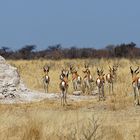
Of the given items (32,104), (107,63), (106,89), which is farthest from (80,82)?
(107,63)

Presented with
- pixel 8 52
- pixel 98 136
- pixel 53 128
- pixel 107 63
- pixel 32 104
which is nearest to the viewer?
pixel 98 136

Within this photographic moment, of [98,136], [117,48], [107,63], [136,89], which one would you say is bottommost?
[98,136]

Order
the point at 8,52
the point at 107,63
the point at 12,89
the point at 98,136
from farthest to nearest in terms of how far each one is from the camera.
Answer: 1. the point at 8,52
2. the point at 107,63
3. the point at 12,89
4. the point at 98,136

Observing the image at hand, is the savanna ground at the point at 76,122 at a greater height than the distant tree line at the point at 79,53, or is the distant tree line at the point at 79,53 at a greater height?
the distant tree line at the point at 79,53

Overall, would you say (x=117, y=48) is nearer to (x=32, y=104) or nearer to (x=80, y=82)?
(x=80, y=82)

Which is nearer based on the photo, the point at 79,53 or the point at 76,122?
the point at 76,122

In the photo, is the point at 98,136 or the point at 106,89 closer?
the point at 98,136

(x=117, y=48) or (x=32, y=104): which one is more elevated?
(x=117, y=48)

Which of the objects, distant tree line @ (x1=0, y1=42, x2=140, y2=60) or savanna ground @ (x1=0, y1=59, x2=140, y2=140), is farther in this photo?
distant tree line @ (x1=0, y1=42, x2=140, y2=60)

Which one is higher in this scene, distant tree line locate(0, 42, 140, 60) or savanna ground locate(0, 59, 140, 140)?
distant tree line locate(0, 42, 140, 60)

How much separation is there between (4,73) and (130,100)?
5.12 meters

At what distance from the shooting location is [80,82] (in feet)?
94.2

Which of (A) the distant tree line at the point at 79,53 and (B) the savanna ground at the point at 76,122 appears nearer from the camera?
(B) the savanna ground at the point at 76,122

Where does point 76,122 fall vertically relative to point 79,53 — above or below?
below
